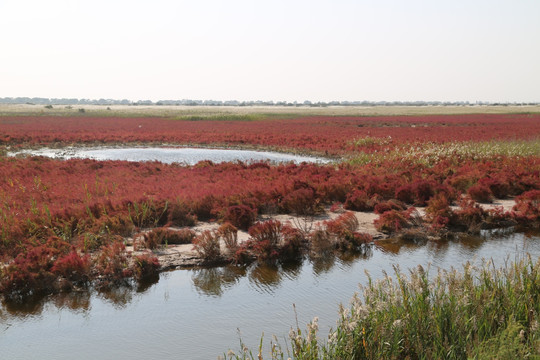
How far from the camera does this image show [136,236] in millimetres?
11391

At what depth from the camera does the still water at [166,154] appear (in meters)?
30.7

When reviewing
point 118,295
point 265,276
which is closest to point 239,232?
point 265,276

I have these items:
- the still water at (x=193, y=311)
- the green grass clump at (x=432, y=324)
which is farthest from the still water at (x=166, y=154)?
the green grass clump at (x=432, y=324)

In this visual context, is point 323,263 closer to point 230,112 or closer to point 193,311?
point 193,311

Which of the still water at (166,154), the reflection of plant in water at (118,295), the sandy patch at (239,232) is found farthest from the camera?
the still water at (166,154)

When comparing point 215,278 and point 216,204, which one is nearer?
point 215,278

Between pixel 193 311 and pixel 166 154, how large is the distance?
25999mm

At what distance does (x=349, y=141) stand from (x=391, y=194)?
20.7m

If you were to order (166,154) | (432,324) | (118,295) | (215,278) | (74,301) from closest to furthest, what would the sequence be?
1. (432,324)
2. (74,301)
3. (118,295)
4. (215,278)
5. (166,154)

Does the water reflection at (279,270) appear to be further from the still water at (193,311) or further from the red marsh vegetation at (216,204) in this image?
the red marsh vegetation at (216,204)

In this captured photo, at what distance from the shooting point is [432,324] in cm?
568

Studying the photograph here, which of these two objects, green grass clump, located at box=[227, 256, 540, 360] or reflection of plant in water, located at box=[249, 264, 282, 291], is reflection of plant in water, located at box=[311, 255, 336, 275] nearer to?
reflection of plant in water, located at box=[249, 264, 282, 291]

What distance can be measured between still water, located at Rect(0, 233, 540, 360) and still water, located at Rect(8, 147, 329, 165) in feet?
64.1

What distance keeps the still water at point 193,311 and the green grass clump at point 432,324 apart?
1.98 ft
